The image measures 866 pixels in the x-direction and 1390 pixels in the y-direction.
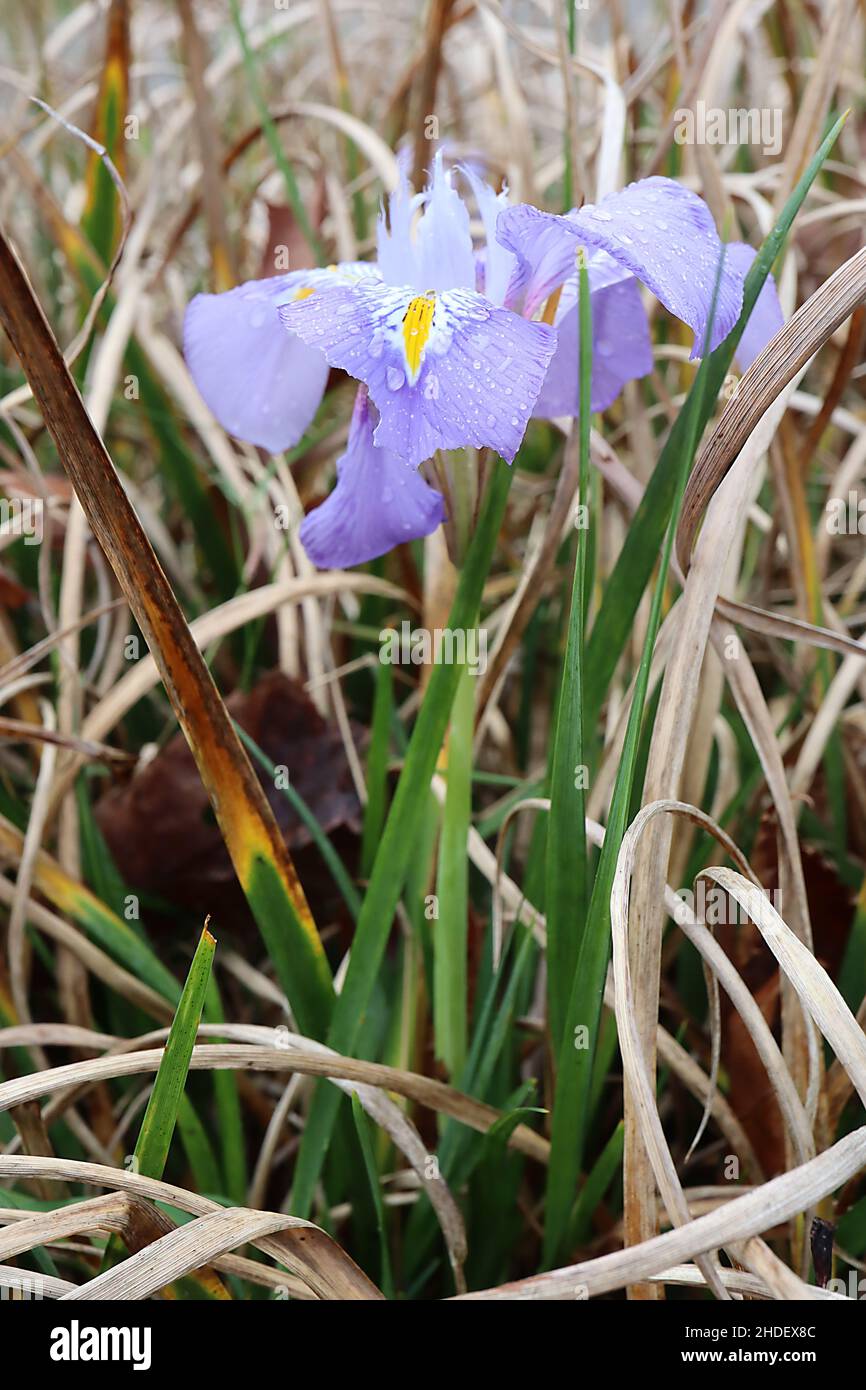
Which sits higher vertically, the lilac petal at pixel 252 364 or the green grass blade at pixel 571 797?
the lilac petal at pixel 252 364

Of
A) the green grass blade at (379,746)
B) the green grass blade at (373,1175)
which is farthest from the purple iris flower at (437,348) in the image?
the green grass blade at (373,1175)

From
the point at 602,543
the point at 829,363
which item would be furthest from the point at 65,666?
the point at 829,363

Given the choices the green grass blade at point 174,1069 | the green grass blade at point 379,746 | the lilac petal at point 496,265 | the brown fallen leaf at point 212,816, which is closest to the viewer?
the green grass blade at point 174,1069

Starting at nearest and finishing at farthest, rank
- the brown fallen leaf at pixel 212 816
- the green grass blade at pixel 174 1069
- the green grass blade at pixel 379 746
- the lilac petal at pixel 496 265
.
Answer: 1. the green grass blade at pixel 174 1069
2. the lilac petal at pixel 496 265
3. the green grass blade at pixel 379 746
4. the brown fallen leaf at pixel 212 816

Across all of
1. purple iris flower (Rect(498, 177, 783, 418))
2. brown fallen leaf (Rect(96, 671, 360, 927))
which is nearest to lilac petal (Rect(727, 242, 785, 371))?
purple iris flower (Rect(498, 177, 783, 418))

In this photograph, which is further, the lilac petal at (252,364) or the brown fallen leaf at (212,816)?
the brown fallen leaf at (212,816)

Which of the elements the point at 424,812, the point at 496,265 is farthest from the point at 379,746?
the point at 496,265

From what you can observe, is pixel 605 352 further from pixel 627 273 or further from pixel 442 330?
pixel 442 330

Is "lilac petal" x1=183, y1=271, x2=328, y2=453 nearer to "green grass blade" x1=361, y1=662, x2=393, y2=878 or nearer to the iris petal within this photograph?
the iris petal

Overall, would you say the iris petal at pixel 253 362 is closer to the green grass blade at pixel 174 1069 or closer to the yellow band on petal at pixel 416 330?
the yellow band on petal at pixel 416 330
